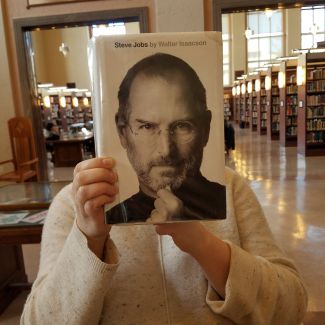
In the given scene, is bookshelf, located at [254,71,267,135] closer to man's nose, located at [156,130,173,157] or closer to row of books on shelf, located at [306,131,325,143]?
row of books on shelf, located at [306,131,325,143]

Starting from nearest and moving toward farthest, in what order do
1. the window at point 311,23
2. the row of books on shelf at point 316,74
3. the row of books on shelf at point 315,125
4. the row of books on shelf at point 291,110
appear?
the row of books on shelf at point 316,74
the row of books on shelf at point 315,125
the row of books on shelf at point 291,110
the window at point 311,23

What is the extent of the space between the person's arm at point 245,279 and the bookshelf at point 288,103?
9880 mm

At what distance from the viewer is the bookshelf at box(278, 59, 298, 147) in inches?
402

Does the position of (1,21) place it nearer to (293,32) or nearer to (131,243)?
(131,243)

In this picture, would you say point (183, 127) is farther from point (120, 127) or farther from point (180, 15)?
point (180, 15)

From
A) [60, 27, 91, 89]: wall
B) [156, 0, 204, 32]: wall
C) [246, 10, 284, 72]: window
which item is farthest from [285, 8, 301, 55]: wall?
[156, 0, 204, 32]: wall

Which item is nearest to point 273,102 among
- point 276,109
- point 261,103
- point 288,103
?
point 276,109

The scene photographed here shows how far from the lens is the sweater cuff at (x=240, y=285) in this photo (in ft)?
2.38

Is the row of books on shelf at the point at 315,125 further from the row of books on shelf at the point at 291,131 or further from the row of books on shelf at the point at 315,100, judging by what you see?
the row of books on shelf at the point at 291,131

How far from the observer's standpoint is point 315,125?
925cm

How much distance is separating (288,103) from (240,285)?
10.8 m

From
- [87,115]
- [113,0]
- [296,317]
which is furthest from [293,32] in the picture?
[296,317]

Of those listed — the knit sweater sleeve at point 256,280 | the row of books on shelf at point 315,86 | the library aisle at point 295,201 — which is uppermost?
the row of books on shelf at point 315,86

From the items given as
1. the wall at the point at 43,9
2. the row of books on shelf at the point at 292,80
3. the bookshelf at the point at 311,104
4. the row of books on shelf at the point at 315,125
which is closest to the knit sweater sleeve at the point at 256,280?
the wall at the point at 43,9
